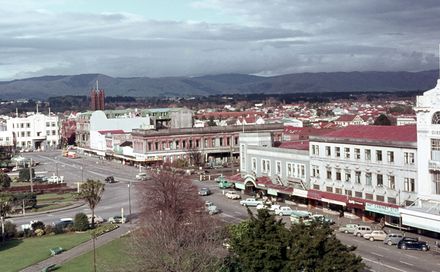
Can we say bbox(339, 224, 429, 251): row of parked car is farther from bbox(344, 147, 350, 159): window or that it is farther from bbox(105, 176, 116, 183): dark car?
bbox(105, 176, 116, 183): dark car

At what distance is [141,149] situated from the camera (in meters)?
106

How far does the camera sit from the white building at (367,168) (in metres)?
53.1

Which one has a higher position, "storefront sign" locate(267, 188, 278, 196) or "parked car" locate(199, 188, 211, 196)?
"storefront sign" locate(267, 188, 278, 196)

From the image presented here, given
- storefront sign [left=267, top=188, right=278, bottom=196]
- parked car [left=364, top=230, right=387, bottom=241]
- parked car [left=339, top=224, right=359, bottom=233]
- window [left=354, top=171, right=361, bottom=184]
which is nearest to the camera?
parked car [left=364, top=230, right=387, bottom=241]

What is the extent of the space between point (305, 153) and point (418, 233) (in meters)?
18.1

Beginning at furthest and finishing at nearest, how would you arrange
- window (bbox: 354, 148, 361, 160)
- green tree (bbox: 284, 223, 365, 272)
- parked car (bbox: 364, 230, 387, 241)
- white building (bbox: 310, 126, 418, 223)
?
window (bbox: 354, 148, 361, 160)
white building (bbox: 310, 126, 418, 223)
parked car (bbox: 364, 230, 387, 241)
green tree (bbox: 284, 223, 365, 272)

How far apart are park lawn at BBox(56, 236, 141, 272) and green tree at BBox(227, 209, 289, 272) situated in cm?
654

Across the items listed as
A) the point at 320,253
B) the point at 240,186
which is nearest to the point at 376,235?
the point at 320,253

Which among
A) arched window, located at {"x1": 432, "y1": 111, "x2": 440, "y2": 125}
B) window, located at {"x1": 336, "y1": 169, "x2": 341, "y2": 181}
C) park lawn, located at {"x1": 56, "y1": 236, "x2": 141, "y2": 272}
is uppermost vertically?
arched window, located at {"x1": 432, "y1": 111, "x2": 440, "y2": 125}

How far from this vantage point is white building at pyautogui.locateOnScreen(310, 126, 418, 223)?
5312 centimetres

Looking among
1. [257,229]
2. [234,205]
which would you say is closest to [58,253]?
[257,229]

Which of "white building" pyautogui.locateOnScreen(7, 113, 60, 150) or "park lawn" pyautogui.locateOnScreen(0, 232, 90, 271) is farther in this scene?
"white building" pyautogui.locateOnScreen(7, 113, 60, 150)

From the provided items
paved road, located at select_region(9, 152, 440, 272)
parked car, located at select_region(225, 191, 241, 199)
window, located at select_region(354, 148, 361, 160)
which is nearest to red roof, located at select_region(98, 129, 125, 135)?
paved road, located at select_region(9, 152, 440, 272)

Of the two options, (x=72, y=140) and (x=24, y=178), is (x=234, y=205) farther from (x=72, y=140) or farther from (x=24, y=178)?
(x=72, y=140)
